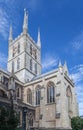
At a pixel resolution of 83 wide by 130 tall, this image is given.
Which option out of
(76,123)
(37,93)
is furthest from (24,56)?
(76,123)

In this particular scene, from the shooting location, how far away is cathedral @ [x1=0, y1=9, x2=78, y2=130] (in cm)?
3841

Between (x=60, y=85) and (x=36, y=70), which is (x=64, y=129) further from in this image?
(x=36, y=70)

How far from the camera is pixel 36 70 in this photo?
6028 cm

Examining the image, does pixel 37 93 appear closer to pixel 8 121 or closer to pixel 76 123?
pixel 76 123

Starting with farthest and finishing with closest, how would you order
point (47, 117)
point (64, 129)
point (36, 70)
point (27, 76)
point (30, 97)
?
point (36, 70) < point (27, 76) < point (30, 97) < point (47, 117) < point (64, 129)

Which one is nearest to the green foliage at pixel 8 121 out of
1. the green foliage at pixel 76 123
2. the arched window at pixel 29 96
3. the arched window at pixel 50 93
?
the arched window at pixel 50 93

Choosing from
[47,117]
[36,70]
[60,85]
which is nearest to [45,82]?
[60,85]

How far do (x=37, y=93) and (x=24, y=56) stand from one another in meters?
13.2

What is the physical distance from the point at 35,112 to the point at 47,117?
387cm

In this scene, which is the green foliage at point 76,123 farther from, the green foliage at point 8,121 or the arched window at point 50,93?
the green foliage at point 8,121

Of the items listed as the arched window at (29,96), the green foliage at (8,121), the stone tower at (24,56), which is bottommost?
the green foliage at (8,121)

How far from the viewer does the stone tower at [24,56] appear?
55.5 m

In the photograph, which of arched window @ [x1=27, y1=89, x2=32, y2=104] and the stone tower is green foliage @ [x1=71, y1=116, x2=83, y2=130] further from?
the stone tower

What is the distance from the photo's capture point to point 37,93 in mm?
47312
